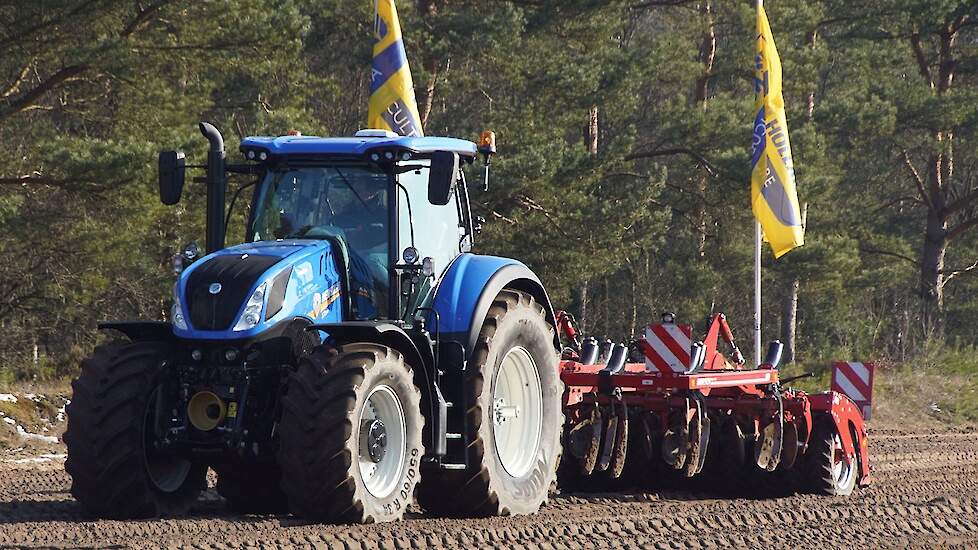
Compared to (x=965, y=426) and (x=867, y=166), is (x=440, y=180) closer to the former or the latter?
(x=965, y=426)

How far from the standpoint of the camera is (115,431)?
757 centimetres

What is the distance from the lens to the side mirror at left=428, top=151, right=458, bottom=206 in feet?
26.8

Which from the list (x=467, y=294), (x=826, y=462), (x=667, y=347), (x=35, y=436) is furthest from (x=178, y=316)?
(x=35, y=436)

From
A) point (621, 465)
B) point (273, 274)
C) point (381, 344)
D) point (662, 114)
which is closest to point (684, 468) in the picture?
point (621, 465)

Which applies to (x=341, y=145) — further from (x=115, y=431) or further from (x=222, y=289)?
(x=115, y=431)

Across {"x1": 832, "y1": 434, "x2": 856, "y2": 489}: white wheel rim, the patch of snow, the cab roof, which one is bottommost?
the patch of snow

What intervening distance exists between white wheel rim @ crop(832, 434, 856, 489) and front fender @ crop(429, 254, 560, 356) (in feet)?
11.9

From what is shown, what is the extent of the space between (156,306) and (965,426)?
12.5m

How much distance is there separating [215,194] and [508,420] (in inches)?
94.6

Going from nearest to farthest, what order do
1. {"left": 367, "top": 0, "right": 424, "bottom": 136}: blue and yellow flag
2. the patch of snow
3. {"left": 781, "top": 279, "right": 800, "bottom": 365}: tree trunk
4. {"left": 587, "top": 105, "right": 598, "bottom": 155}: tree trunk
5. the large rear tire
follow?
the large rear tire, the patch of snow, {"left": 367, "top": 0, "right": 424, "bottom": 136}: blue and yellow flag, {"left": 587, "top": 105, "right": 598, "bottom": 155}: tree trunk, {"left": 781, "top": 279, "right": 800, "bottom": 365}: tree trunk

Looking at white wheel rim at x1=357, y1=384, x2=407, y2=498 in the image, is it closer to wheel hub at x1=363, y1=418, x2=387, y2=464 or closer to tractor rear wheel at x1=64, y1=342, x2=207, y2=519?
wheel hub at x1=363, y1=418, x2=387, y2=464

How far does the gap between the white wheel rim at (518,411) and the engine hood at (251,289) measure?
4.92ft

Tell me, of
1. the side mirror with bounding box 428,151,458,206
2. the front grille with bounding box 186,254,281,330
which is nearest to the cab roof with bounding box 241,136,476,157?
the side mirror with bounding box 428,151,458,206

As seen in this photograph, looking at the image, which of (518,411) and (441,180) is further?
(518,411)
